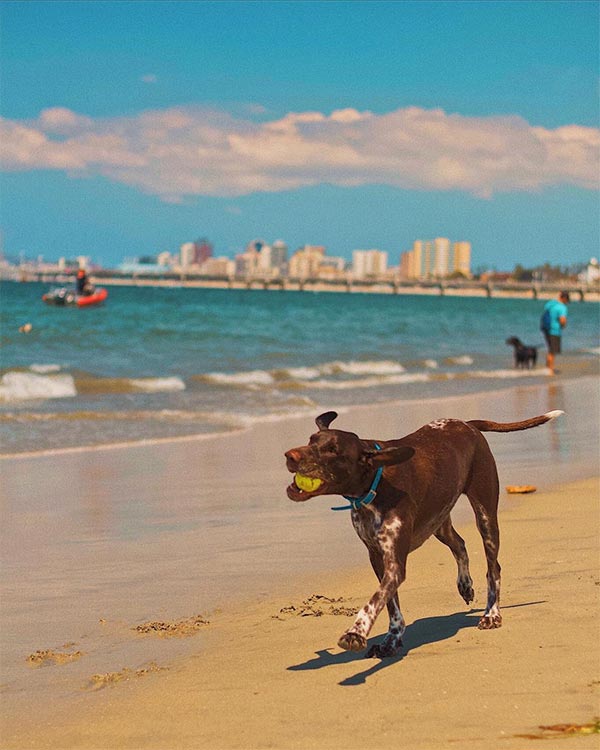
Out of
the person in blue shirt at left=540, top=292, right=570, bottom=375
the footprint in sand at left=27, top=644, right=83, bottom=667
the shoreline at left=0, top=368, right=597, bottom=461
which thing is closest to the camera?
the footprint in sand at left=27, top=644, right=83, bottom=667

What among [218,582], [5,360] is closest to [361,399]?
[5,360]

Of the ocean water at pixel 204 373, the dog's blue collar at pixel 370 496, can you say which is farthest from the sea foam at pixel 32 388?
the dog's blue collar at pixel 370 496

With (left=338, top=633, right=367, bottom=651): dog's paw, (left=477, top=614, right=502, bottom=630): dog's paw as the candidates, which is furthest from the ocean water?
(left=338, top=633, right=367, bottom=651): dog's paw

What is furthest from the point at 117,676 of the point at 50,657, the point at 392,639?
the point at 392,639

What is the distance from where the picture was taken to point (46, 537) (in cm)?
859

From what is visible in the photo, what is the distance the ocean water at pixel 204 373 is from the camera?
17109 mm

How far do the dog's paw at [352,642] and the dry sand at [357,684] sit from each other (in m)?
0.20

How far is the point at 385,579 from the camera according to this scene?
16.0ft

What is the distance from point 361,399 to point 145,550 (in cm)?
1362

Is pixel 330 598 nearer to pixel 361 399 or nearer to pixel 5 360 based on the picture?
pixel 361 399

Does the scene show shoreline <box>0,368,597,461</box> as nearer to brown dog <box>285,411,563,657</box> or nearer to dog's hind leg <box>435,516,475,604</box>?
dog's hind leg <box>435,516,475,604</box>

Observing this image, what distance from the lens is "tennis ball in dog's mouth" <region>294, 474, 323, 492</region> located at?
471 centimetres

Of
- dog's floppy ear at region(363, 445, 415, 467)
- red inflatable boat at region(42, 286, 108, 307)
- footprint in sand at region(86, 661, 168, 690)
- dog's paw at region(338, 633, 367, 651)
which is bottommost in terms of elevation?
footprint in sand at region(86, 661, 168, 690)

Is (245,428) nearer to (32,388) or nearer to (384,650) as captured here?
(32,388)
